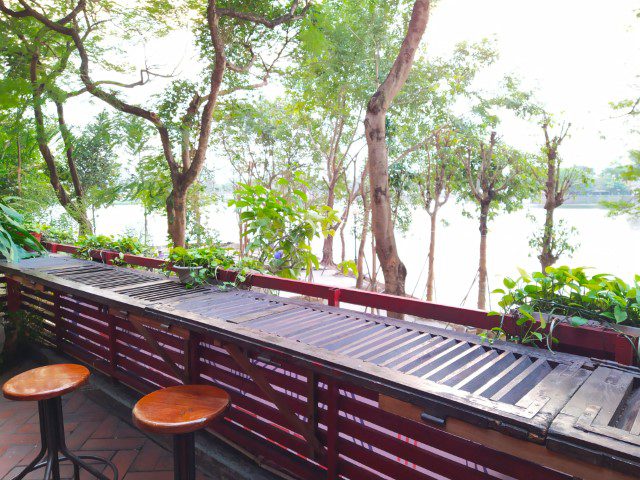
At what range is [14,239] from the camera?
11.1ft

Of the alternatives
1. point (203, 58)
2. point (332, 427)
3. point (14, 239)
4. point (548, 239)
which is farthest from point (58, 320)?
point (548, 239)

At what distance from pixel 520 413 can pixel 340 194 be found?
42.3 feet

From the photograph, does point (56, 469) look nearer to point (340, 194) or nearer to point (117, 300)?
point (117, 300)

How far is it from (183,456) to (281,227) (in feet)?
5.63

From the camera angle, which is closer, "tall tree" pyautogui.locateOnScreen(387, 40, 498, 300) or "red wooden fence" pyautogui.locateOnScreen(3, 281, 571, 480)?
"red wooden fence" pyautogui.locateOnScreen(3, 281, 571, 480)

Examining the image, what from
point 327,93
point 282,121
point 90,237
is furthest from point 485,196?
point 90,237

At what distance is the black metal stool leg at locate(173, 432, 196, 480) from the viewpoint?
159cm

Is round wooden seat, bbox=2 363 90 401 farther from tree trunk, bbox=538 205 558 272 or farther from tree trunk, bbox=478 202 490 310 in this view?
tree trunk, bbox=478 202 490 310

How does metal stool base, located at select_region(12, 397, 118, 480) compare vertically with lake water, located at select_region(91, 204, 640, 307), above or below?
below

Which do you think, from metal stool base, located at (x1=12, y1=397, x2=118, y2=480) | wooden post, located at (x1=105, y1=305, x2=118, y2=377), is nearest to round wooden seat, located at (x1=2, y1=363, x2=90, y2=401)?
metal stool base, located at (x1=12, y1=397, x2=118, y2=480)

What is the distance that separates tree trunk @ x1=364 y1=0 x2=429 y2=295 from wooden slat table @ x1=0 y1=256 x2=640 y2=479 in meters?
2.26

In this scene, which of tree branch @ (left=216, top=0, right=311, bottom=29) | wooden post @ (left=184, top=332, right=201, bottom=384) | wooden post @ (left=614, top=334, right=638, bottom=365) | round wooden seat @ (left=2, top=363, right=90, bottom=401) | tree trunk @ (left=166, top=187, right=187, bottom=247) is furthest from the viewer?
tree trunk @ (left=166, top=187, right=187, bottom=247)

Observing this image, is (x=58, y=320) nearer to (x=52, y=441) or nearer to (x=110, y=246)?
(x=110, y=246)

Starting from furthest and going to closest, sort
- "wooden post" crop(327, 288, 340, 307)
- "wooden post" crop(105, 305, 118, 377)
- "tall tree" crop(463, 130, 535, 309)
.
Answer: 1. "tall tree" crop(463, 130, 535, 309)
2. "wooden post" crop(105, 305, 118, 377)
3. "wooden post" crop(327, 288, 340, 307)
